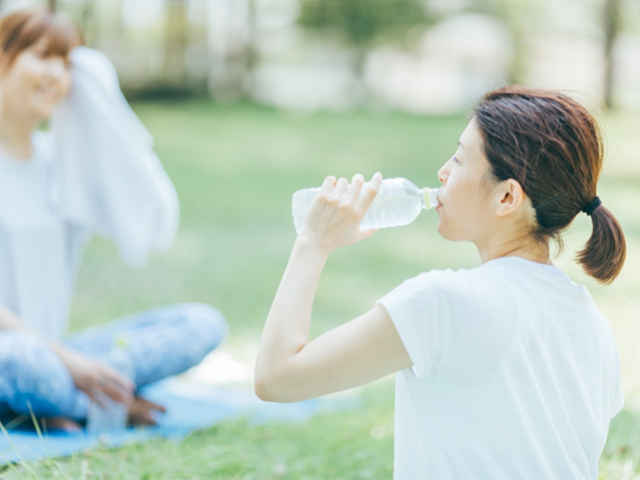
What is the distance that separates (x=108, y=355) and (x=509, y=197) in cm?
223

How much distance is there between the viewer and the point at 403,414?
1.82 metres

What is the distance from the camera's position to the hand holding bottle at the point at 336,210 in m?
1.86

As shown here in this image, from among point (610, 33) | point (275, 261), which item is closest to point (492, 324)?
point (275, 261)

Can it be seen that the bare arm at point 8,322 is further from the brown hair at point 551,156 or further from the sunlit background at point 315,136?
the brown hair at point 551,156

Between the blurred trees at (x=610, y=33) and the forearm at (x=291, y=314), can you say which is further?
the blurred trees at (x=610, y=33)

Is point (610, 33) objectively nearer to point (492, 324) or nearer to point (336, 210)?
point (336, 210)

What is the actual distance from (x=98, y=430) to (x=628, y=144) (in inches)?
525

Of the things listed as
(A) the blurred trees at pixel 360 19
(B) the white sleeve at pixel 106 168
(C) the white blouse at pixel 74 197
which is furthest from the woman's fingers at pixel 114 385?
(A) the blurred trees at pixel 360 19

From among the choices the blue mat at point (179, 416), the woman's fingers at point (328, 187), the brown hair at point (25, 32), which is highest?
the brown hair at point (25, 32)

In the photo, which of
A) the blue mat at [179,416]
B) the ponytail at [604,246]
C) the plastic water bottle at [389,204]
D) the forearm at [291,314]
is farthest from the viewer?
the blue mat at [179,416]

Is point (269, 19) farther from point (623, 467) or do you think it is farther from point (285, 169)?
point (623, 467)

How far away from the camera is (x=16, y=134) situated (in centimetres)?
380

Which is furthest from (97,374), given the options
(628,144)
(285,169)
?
(628,144)

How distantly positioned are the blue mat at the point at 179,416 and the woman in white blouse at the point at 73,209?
0.11m
